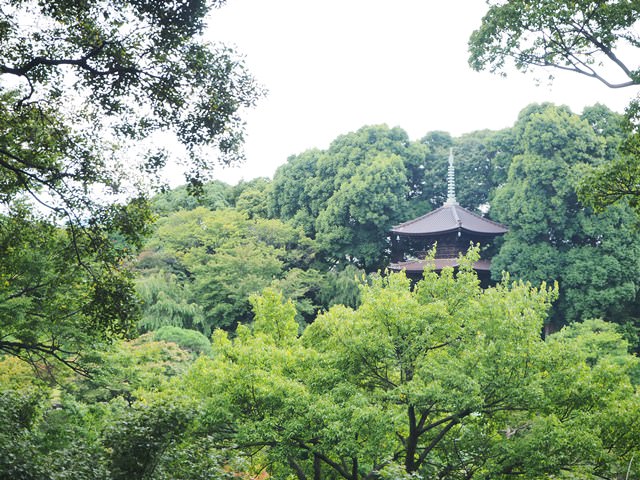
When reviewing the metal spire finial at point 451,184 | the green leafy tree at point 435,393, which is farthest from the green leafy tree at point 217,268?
the green leafy tree at point 435,393

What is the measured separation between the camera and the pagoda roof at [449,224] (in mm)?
22016

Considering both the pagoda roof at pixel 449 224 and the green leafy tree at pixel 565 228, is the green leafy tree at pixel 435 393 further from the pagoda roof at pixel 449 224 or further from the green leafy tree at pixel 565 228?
the pagoda roof at pixel 449 224

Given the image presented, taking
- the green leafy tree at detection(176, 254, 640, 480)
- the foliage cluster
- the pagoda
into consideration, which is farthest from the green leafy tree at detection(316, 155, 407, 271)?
the green leafy tree at detection(176, 254, 640, 480)

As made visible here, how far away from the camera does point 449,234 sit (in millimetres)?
23047

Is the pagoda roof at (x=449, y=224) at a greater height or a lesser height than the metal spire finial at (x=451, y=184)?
lesser

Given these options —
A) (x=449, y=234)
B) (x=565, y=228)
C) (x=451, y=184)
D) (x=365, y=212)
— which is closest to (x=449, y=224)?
(x=449, y=234)

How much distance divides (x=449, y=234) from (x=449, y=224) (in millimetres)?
556

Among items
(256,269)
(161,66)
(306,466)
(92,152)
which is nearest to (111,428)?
(92,152)

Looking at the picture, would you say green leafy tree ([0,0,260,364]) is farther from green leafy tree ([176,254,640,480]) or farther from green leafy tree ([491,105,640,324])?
green leafy tree ([491,105,640,324])

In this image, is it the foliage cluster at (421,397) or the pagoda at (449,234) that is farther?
the pagoda at (449,234)

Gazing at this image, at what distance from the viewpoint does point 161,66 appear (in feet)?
18.6

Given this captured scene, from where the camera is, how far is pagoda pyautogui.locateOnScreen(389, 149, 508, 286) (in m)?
22.1

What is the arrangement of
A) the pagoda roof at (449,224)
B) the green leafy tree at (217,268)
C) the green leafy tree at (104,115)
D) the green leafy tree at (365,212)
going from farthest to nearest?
the green leafy tree at (365,212) < the pagoda roof at (449,224) < the green leafy tree at (217,268) < the green leafy tree at (104,115)

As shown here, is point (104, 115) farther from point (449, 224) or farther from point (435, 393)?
point (449, 224)
